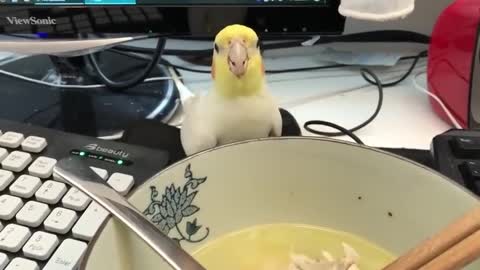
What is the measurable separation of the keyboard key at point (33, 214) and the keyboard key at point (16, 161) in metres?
0.03

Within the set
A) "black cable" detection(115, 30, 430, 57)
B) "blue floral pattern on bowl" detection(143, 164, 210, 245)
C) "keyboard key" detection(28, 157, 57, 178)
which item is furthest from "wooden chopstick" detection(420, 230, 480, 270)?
"black cable" detection(115, 30, 430, 57)

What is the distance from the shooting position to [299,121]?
47cm

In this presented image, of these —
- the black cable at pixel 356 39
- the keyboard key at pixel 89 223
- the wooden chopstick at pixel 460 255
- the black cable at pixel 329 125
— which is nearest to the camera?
the wooden chopstick at pixel 460 255

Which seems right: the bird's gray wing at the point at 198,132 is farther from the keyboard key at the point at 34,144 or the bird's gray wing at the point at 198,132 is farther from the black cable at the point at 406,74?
the black cable at the point at 406,74

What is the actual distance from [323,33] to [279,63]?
129 millimetres

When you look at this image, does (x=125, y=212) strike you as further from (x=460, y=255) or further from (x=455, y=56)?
(x=455, y=56)

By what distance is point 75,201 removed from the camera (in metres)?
0.34

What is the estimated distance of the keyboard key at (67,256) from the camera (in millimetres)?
307

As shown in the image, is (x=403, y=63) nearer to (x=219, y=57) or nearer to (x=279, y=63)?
(x=279, y=63)

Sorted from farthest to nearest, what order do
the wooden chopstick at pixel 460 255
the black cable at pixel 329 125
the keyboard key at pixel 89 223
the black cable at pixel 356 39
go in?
the black cable at pixel 356 39, the black cable at pixel 329 125, the keyboard key at pixel 89 223, the wooden chopstick at pixel 460 255

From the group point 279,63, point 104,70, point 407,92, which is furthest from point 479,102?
point 104,70

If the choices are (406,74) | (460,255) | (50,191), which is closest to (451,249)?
(460,255)

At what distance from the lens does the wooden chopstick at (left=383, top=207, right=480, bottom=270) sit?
222mm

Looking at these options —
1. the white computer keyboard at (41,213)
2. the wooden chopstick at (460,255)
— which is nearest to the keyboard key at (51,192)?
the white computer keyboard at (41,213)
